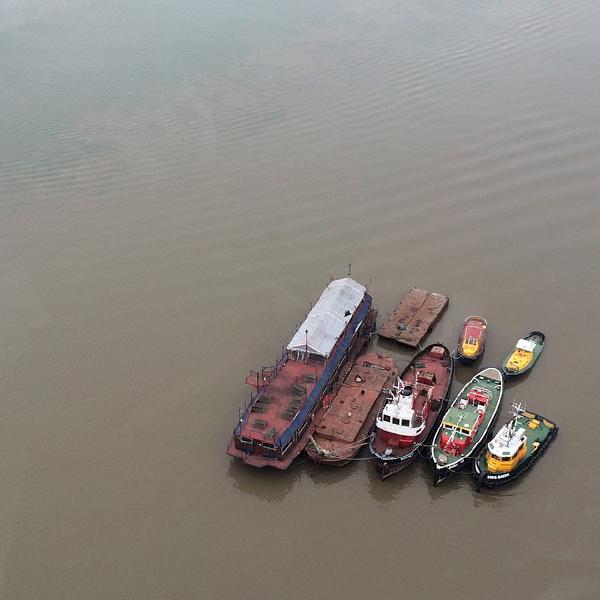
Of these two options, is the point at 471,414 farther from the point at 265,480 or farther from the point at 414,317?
the point at 265,480

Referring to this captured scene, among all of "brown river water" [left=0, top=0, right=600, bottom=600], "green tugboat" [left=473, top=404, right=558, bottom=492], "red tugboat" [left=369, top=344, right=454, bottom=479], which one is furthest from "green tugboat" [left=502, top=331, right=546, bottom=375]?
"green tugboat" [left=473, top=404, right=558, bottom=492]

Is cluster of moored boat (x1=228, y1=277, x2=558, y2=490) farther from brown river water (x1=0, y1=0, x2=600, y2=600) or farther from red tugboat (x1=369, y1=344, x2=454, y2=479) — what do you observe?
brown river water (x1=0, y1=0, x2=600, y2=600)

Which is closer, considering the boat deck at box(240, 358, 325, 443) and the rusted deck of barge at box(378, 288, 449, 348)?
the boat deck at box(240, 358, 325, 443)

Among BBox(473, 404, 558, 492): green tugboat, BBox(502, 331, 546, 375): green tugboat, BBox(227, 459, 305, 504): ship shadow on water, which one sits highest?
BBox(502, 331, 546, 375): green tugboat

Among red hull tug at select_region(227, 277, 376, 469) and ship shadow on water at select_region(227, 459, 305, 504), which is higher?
red hull tug at select_region(227, 277, 376, 469)

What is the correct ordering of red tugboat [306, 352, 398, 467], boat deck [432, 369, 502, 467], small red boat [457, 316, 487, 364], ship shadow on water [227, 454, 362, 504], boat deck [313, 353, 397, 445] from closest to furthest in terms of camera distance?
boat deck [432, 369, 502, 467] → ship shadow on water [227, 454, 362, 504] → red tugboat [306, 352, 398, 467] → boat deck [313, 353, 397, 445] → small red boat [457, 316, 487, 364]

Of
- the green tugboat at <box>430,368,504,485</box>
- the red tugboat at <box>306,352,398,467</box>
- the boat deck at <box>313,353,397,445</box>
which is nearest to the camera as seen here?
the green tugboat at <box>430,368,504,485</box>

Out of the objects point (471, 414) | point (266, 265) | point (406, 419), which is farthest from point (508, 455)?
point (266, 265)
